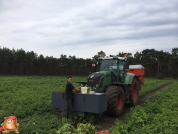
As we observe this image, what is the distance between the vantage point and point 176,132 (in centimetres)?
580

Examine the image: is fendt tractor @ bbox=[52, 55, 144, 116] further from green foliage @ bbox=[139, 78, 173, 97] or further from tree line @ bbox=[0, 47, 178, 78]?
tree line @ bbox=[0, 47, 178, 78]

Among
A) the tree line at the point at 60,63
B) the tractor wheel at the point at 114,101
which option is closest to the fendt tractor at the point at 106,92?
the tractor wheel at the point at 114,101

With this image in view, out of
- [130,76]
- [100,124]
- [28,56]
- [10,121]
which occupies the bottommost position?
[100,124]

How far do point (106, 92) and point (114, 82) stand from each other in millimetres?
1464

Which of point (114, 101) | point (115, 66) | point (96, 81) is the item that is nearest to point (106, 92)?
point (114, 101)

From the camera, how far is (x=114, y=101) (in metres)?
8.41

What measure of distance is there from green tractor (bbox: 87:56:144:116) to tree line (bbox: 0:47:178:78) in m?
44.1

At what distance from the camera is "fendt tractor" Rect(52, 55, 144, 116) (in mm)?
7491

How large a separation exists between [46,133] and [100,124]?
279 cm

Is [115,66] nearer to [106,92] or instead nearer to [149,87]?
[106,92]

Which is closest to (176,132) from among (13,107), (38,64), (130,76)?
(130,76)

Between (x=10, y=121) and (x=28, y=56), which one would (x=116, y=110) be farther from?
(x=28, y=56)

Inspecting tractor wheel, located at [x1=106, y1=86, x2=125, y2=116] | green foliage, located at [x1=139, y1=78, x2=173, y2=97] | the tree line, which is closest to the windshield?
tractor wheel, located at [x1=106, y1=86, x2=125, y2=116]

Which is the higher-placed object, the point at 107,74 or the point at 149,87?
the point at 107,74
